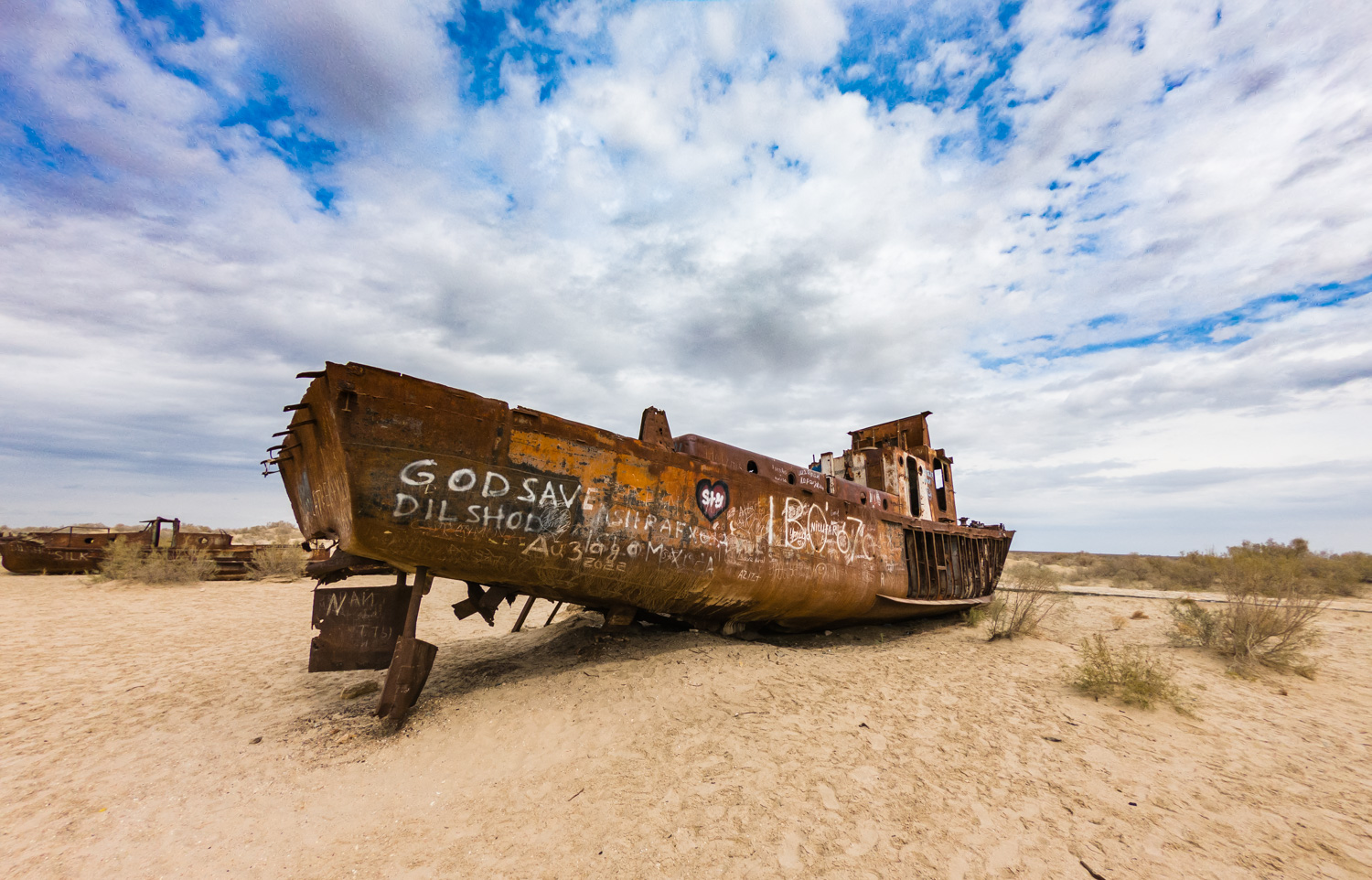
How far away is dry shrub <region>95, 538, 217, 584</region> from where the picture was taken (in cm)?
1366

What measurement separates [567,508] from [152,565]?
1669 cm

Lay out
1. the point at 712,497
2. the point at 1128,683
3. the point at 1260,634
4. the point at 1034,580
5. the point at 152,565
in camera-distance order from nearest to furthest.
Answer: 1. the point at 1128,683
2. the point at 712,497
3. the point at 1260,634
4. the point at 152,565
5. the point at 1034,580

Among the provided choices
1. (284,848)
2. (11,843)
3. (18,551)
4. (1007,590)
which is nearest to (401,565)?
(284,848)

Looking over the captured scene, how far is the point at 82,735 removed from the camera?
437 cm

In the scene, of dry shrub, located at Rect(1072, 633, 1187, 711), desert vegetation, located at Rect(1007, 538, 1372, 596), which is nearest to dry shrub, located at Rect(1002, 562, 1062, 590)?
desert vegetation, located at Rect(1007, 538, 1372, 596)

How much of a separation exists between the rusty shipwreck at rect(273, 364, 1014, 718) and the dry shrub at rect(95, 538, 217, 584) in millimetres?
11719

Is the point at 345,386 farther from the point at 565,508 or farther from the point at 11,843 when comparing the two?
the point at 11,843

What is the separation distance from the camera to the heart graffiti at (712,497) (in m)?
5.27

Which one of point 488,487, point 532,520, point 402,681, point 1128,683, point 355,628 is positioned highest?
point 488,487

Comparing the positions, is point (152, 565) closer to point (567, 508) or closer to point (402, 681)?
point (402, 681)

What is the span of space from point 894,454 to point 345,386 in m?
8.19

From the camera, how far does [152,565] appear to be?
45.6 feet

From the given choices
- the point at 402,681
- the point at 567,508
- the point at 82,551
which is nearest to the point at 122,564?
the point at 82,551

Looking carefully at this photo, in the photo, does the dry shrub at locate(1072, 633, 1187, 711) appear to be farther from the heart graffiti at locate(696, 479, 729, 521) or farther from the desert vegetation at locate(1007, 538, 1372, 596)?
the desert vegetation at locate(1007, 538, 1372, 596)
